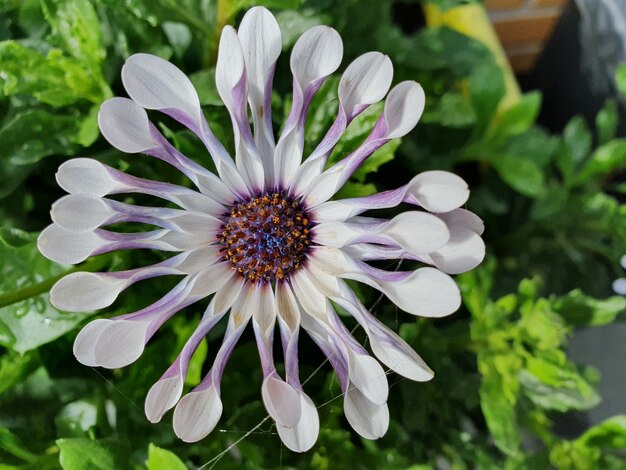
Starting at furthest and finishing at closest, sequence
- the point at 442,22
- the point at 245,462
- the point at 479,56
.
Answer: the point at 442,22
the point at 479,56
the point at 245,462

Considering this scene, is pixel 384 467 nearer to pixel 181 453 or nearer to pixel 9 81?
pixel 181 453

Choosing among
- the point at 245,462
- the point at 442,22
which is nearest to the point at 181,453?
the point at 245,462

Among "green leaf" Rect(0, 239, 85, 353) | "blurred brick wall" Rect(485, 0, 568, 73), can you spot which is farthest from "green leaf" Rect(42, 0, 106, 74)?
"blurred brick wall" Rect(485, 0, 568, 73)

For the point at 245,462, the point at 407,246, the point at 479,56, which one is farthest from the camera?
the point at 479,56

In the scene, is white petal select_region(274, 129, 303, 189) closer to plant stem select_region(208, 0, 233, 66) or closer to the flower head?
the flower head

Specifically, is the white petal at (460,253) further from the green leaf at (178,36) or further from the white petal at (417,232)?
the green leaf at (178,36)

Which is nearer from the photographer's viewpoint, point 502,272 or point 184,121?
point 184,121
